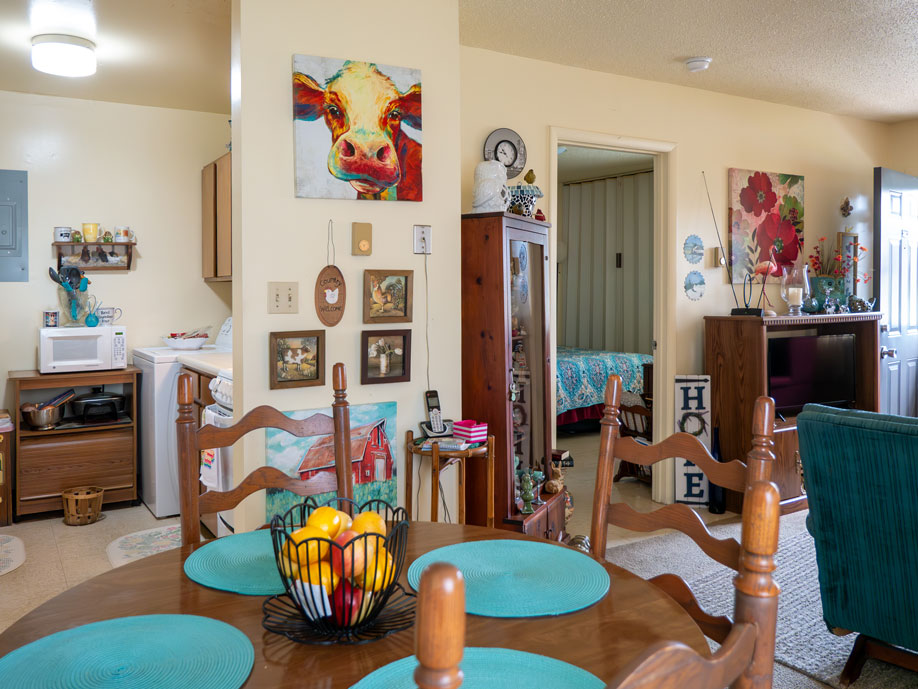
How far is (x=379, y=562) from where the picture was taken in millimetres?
974

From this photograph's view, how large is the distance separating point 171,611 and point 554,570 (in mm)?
644

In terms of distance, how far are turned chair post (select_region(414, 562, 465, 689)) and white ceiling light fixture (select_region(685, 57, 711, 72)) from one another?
3970mm

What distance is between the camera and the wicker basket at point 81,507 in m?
3.93

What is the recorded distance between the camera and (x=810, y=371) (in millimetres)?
4645

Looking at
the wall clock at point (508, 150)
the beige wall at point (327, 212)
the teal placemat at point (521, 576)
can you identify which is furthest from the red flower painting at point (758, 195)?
the teal placemat at point (521, 576)

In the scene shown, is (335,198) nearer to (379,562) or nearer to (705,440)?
(379,562)

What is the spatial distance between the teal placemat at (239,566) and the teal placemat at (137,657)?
0.13 m

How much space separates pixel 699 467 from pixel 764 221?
3.92 meters

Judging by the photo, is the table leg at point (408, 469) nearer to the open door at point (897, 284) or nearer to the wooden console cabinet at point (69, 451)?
the wooden console cabinet at point (69, 451)

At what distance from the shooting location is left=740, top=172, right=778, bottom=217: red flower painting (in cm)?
466

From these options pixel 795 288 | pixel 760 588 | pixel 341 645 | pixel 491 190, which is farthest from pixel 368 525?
pixel 795 288

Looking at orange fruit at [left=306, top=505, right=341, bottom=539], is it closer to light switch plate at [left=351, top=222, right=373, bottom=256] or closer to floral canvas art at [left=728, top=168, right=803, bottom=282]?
light switch plate at [left=351, top=222, right=373, bottom=256]

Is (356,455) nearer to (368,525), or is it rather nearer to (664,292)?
(368,525)

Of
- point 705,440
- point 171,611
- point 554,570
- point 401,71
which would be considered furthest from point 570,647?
point 705,440
